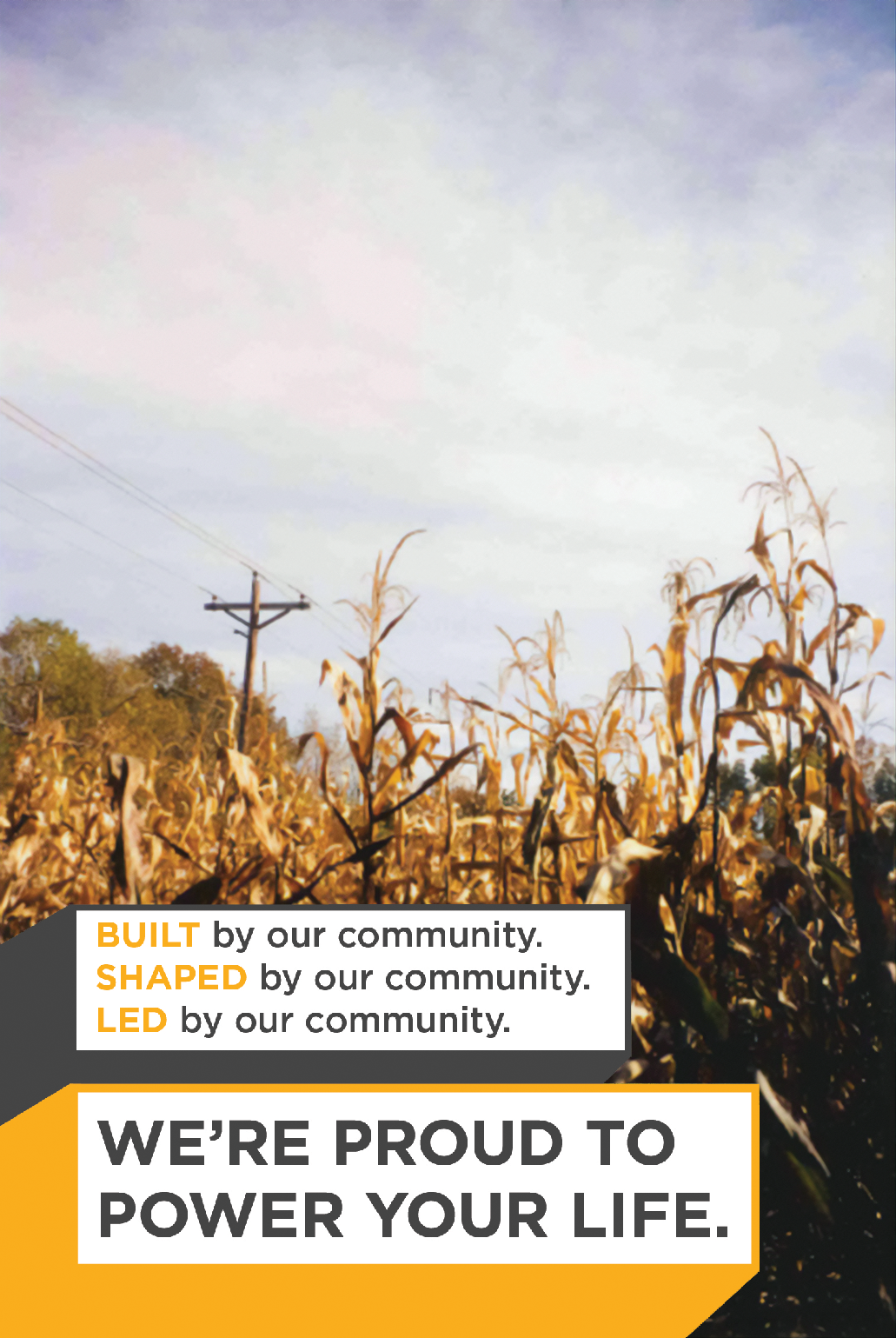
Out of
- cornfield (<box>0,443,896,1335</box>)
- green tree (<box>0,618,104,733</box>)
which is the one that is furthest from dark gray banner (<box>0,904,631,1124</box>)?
green tree (<box>0,618,104,733</box>)

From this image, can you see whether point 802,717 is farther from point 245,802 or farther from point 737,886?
point 245,802

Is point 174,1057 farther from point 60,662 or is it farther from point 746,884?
point 60,662

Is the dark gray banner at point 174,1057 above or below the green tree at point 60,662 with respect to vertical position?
below

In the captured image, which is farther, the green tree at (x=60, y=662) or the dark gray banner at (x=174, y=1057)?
the green tree at (x=60, y=662)

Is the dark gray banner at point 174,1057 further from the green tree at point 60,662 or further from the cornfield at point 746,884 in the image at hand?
the green tree at point 60,662

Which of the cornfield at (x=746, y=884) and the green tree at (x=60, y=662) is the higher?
the green tree at (x=60, y=662)

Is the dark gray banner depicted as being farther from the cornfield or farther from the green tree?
the green tree

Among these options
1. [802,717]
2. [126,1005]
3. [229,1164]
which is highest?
[802,717]

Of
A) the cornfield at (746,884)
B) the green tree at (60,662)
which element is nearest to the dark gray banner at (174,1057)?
the cornfield at (746,884)

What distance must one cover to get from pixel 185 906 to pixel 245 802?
249 millimetres

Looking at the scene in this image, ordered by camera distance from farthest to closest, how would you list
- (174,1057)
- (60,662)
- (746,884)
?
(60,662) → (746,884) → (174,1057)

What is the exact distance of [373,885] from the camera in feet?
4.99

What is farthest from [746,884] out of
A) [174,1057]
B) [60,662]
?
[60,662]

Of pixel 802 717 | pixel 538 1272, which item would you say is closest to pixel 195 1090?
pixel 538 1272
